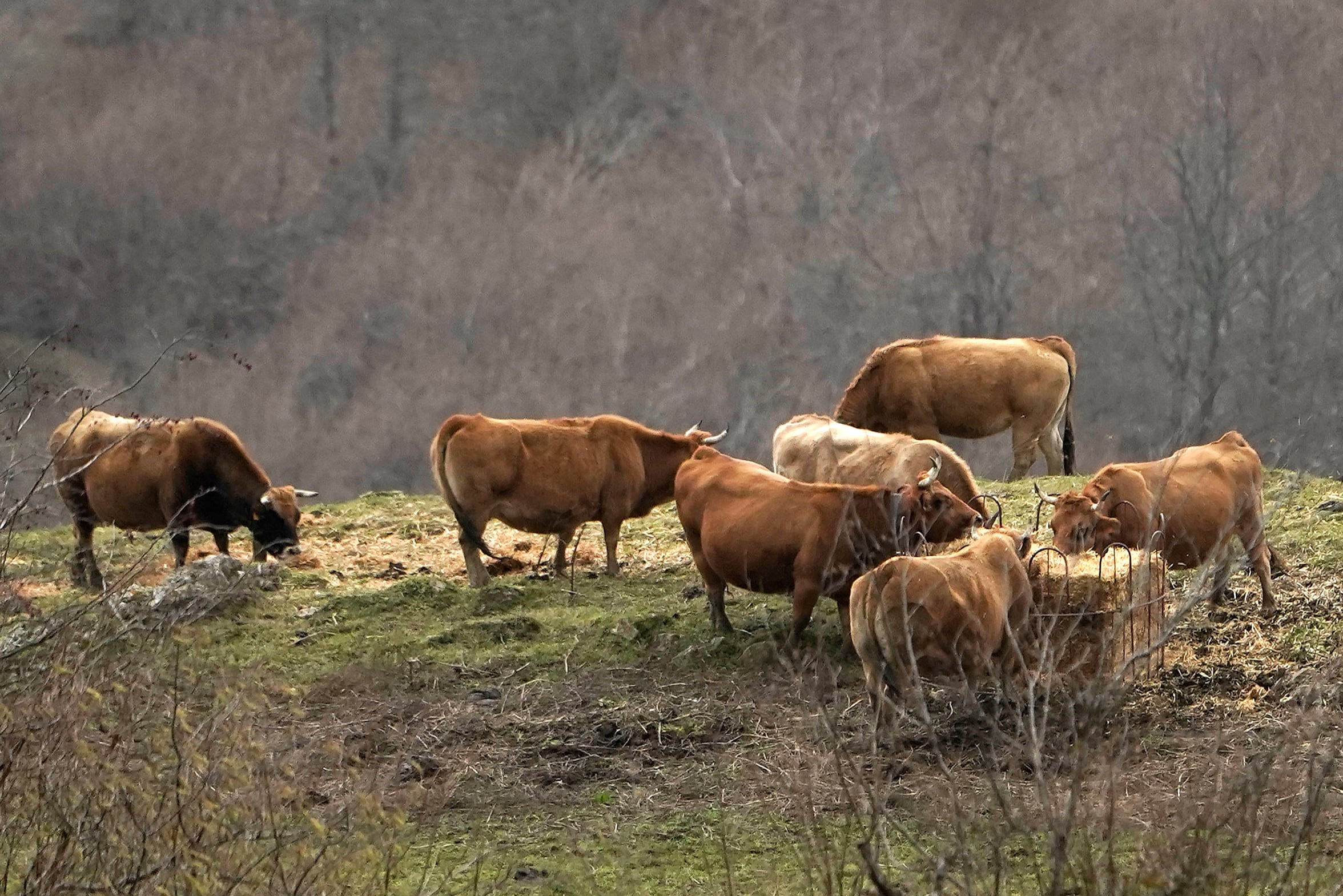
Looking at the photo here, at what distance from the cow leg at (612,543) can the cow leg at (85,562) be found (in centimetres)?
382

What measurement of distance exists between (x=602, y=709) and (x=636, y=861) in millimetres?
2306

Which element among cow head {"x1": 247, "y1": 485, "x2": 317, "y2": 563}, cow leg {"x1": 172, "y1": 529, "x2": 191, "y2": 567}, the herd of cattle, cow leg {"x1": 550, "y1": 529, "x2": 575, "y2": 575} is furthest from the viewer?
cow head {"x1": 247, "y1": 485, "x2": 317, "y2": 563}

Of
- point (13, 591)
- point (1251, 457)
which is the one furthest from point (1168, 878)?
point (1251, 457)

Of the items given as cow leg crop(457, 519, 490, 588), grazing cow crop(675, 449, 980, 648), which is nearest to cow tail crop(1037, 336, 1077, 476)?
cow leg crop(457, 519, 490, 588)

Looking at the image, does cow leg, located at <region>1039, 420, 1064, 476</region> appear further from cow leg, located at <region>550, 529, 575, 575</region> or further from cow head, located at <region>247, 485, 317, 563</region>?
cow head, located at <region>247, 485, 317, 563</region>

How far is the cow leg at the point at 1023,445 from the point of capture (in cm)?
1748

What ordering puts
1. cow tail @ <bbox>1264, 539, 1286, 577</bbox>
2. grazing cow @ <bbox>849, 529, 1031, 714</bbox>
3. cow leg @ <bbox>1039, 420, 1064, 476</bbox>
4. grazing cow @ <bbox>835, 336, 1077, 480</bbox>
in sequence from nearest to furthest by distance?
1. grazing cow @ <bbox>849, 529, 1031, 714</bbox>
2. cow tail @ <bbox>1264, 539, 1286, 577</bbox>
3. grazing cow @ <bbox>835, 336, 1077, 480</bbox>
4. cow leg @ <bbox>1039, 420, 1064, 476</bbox>

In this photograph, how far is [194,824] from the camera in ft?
20.6

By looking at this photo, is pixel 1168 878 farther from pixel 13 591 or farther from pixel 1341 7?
pixel 1341 7

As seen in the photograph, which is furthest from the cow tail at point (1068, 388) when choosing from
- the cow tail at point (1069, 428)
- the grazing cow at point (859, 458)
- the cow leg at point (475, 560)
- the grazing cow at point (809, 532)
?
the grazing cow at point (809, 532)

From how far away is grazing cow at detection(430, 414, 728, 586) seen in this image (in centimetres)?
1399

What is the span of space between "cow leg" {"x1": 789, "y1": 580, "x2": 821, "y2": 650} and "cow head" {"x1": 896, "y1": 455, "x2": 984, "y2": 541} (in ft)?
2.31

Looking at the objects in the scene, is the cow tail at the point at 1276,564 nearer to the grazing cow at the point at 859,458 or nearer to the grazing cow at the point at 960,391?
the grazing cow at the point at 859,458

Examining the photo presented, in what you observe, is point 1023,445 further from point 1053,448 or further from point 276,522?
point 276,522
